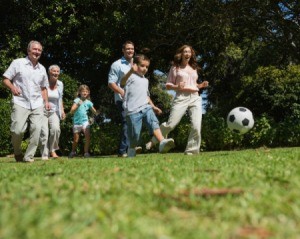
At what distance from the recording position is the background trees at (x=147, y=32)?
55.4 feet

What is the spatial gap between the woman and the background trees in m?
6.18

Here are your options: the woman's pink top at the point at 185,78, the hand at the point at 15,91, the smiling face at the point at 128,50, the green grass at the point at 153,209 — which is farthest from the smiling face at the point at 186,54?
the green grass at the point at 153,209

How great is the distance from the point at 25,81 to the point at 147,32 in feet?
32.8

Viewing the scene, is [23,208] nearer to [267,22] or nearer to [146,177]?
[146,177]

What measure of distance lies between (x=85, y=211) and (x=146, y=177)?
1.41m

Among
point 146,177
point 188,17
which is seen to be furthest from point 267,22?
point 146,177

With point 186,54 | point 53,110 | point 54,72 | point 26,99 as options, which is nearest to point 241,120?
point 186,54

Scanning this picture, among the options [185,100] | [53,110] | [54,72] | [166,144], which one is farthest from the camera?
[54,72]

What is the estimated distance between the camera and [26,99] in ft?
27.7

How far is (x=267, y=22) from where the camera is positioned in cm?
1833

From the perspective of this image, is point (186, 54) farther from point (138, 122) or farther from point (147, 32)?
point (147, 32)

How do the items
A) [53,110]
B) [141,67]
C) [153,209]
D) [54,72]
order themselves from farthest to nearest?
[54,72] → [53,110] → [141,67] → [153,209]

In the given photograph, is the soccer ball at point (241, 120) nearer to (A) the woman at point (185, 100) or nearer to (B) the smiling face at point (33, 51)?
(A) the woman at point (185, 100)

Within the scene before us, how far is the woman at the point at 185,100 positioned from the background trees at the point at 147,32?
6.18 meters
